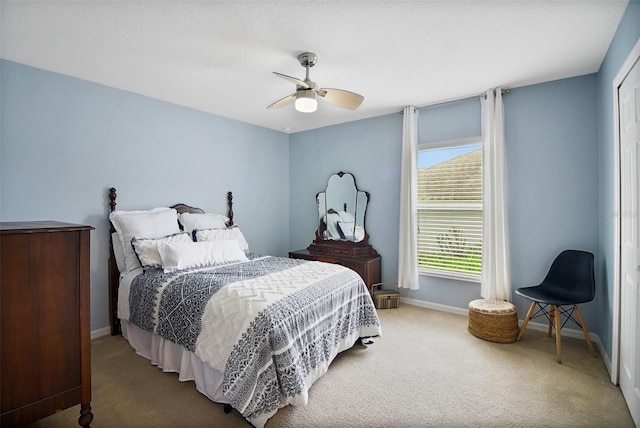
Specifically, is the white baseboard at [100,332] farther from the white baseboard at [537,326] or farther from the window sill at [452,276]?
the window sill at [452,276]

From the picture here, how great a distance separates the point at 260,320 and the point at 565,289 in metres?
2.82

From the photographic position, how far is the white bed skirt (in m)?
2.08

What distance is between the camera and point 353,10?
6.45 feet

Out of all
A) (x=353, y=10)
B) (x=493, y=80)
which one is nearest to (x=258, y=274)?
(x=353, y=10)

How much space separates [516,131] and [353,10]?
7.83ft

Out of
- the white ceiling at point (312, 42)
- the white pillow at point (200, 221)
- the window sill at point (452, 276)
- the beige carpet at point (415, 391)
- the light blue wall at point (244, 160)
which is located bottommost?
the beige carpet at point (415, 391)

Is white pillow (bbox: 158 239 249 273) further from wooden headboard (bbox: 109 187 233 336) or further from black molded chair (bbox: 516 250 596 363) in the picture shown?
black molded chair (bbox: 516 250 596 363)

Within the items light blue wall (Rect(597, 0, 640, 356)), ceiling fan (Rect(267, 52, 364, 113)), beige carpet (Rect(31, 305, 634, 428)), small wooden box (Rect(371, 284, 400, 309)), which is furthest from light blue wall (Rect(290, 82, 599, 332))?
ceiling fan (Rect(267, 52, 364, 113))

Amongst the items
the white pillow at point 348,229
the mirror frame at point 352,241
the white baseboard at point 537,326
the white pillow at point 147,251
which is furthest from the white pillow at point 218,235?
the white baseboard at point 537,326

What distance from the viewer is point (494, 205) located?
3.36 metres

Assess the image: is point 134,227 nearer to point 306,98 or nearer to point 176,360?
point 176,360

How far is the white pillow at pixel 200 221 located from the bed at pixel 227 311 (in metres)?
0.02

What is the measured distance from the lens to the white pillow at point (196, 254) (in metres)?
2.84

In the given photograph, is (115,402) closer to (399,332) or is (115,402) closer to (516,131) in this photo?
(399,332)
